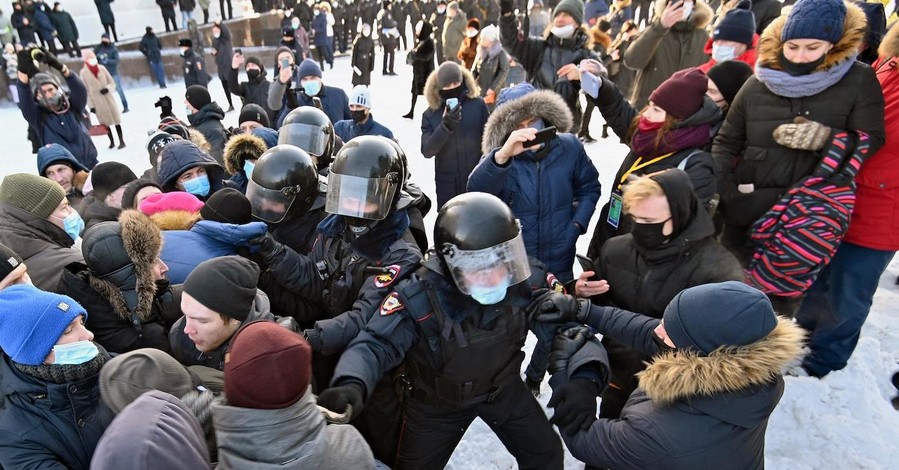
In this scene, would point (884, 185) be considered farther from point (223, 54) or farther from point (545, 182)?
point (223, 54)

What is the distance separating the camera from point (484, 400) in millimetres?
2473

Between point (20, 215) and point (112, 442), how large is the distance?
7.90 ft

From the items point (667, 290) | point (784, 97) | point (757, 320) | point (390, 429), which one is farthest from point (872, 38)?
point (390, 429)

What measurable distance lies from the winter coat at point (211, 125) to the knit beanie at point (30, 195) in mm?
2748

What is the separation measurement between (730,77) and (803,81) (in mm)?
738

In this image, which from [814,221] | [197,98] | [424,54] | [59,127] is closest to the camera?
[814,221]

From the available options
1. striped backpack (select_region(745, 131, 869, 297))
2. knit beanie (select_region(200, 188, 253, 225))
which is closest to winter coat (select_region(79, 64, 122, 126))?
knit beanie (select_region(200, 188, 253, 225))

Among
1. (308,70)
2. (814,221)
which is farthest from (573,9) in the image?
(814,221)

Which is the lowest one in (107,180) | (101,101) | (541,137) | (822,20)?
(101,101)

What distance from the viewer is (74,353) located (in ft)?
6.17

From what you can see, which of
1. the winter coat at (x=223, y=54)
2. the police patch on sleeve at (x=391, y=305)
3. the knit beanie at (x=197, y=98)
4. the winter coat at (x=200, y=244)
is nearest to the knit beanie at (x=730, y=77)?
the police patch on sleeve at (x=391, y=305)

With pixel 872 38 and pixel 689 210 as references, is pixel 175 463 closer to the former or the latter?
pixel 689 210

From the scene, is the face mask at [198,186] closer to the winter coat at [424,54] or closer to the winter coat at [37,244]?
the winter coat at [37,244]

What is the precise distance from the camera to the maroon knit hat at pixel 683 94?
10.0 ft
